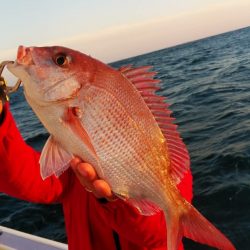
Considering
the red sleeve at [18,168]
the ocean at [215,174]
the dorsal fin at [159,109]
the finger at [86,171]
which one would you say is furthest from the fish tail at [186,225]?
the ocean at [215,174]

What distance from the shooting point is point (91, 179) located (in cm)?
186

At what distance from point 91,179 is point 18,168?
62 centimetres

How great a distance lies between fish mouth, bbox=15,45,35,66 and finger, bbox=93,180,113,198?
64cm

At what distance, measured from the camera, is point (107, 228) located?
2646 millimetres

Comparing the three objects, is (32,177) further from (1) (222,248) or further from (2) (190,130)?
(2) (190,130)

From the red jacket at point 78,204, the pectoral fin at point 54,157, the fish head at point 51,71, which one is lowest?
the red jacket at point 78,204

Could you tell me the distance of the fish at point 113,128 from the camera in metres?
1.65

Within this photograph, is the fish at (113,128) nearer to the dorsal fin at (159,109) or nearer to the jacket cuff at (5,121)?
the dorsal fin at (159,109)

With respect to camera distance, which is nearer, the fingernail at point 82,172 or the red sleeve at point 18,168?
the fingernail at point 82,172

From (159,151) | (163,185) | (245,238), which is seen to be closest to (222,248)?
(163,185)

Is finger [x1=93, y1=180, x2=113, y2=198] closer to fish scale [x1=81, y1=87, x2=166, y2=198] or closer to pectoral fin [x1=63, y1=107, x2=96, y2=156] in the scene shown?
fish scale [x1=81, y1=87, x2=166, y2=198]

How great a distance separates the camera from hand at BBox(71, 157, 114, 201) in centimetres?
178

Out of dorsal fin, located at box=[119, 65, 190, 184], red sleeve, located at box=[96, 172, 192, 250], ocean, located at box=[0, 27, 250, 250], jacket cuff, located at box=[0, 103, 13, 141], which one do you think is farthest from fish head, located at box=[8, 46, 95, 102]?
ocean, located at box=[0, 27, 250, 250]

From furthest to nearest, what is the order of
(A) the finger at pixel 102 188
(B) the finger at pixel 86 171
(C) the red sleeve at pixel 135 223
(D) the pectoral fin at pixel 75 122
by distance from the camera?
(C) the red sleeve at pixel 135 223 → (A) the finger at pixel 102 188 → (B) the finger at pixel 86 171 → (D) the pectoral fin at pixel 75 122
